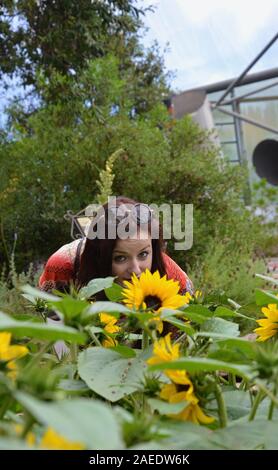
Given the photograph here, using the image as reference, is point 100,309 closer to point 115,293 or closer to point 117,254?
point 115,293

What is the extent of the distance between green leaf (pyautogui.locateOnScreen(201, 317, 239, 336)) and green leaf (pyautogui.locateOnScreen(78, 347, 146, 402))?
0.16ft

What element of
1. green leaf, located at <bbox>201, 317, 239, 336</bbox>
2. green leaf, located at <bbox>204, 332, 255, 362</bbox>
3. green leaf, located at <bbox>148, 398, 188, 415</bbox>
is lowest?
green leaf, located at <bbox>148, 398, 188, 415</bbox>

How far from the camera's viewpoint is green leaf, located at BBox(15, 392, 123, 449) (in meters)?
0.17

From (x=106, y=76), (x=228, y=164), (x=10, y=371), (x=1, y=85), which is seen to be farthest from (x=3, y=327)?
(x=1, y=85)

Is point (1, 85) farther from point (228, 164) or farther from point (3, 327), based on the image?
point (3, 327)

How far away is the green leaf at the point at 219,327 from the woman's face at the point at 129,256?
0.93 meters

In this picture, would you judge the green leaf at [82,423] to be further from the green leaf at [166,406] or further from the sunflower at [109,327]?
the sunflower at [109,327]

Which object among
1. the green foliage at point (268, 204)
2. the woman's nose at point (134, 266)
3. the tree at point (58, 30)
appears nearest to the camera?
the woman's nose at point (134, 266)

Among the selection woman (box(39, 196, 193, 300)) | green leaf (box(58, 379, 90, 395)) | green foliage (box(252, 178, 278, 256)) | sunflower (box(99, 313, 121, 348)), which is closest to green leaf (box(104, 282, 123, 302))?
sunflower (box(99, 313, 121, 348))

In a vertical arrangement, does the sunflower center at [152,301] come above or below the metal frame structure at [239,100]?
below

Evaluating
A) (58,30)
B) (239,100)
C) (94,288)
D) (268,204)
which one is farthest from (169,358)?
(239,100)

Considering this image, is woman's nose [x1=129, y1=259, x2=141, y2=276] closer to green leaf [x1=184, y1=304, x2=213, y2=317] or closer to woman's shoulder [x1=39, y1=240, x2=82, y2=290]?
woman's shoulder [x1=39, y1=240, x2=82, y2=290]

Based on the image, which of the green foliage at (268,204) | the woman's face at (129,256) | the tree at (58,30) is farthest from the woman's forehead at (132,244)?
the green foliage at (268,204)

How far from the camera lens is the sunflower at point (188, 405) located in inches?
12.0
